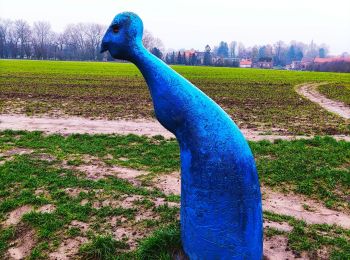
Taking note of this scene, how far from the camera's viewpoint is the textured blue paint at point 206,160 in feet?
11.9

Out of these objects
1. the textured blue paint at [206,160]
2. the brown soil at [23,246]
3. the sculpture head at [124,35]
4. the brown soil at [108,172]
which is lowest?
the brown soil at [23,246]

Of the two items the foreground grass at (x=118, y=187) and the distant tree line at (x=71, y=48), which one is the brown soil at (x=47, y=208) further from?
the distant tree line at (x=71, y=48)

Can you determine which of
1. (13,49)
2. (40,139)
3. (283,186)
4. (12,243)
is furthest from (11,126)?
(13,49)

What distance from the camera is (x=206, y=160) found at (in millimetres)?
3629

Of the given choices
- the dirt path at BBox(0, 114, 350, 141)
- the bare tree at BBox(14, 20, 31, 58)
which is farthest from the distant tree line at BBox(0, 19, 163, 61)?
the dirt path at BBox(0, 114, 350, 141)

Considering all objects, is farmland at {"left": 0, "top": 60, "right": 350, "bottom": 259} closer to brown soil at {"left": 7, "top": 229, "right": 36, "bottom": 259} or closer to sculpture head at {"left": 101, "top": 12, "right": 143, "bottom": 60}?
brown soil at {"left": 7, "top": 229, "right": 36, "bottom": 259}

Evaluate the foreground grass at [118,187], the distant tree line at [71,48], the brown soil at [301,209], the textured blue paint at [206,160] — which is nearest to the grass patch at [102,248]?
the foreground grass at [118,187]

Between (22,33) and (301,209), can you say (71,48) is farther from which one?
(301,209)

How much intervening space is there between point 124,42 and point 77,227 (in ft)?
11.7

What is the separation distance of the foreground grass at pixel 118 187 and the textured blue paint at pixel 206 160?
127 cm

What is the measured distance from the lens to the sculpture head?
372 cm

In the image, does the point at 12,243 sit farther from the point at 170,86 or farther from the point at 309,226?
the point at 309,226

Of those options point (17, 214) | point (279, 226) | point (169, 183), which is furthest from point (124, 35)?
point (169, 183)

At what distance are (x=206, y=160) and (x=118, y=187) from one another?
4564mm
